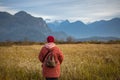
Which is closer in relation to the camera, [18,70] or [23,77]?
[23,77]

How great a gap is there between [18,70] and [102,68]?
424cm

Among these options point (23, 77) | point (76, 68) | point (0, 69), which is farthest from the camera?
point (0, 69)

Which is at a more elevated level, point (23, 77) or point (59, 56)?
point (59, 56)

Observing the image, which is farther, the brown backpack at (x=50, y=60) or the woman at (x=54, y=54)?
the woman at (x=54, y=54)

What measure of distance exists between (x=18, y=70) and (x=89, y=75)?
386 centimetres

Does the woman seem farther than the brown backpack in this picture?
Yes

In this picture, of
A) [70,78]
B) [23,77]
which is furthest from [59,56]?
[23,77]

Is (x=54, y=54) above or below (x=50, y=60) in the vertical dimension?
above

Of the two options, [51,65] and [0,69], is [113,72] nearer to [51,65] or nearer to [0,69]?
[51,65]

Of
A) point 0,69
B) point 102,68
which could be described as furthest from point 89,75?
point 0,69

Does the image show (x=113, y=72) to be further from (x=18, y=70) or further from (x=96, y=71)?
(x=18, y=70)

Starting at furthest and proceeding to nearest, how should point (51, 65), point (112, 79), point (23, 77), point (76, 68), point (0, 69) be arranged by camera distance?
point (0, 69) < point (76, 68) < point (23, 77) < point (112, 79) < point (51, 65)

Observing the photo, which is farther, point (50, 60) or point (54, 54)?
point (54, 54)

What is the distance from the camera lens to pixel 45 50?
8.76m
